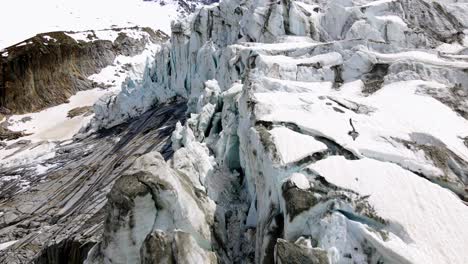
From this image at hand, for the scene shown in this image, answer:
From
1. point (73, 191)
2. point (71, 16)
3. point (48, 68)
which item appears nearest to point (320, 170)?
point (73, 191)

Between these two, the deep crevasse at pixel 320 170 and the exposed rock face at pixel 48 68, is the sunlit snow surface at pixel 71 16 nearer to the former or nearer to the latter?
the exposed rock face at pixel 48 68

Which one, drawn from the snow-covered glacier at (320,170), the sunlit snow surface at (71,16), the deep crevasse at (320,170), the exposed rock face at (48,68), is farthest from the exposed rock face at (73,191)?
the sunlit snow surface at (71,16)

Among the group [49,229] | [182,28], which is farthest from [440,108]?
[182,28]

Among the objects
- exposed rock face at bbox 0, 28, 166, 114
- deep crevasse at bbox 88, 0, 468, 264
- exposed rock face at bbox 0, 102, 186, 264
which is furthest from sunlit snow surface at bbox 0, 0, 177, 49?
deep crevasse at bbox 88, 0, 468, 264

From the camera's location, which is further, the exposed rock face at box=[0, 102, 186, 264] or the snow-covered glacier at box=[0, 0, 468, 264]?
the exposed rock face at box=[0, 102, 186, 264]

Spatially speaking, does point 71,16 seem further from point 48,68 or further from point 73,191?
point 73,191

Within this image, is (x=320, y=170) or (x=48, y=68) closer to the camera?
(x=320, y=170)

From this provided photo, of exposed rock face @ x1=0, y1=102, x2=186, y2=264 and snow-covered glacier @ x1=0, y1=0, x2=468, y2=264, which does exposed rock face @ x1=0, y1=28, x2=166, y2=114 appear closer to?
exposed rock face @ x1=0, y1=102, x2=186, y2=264
